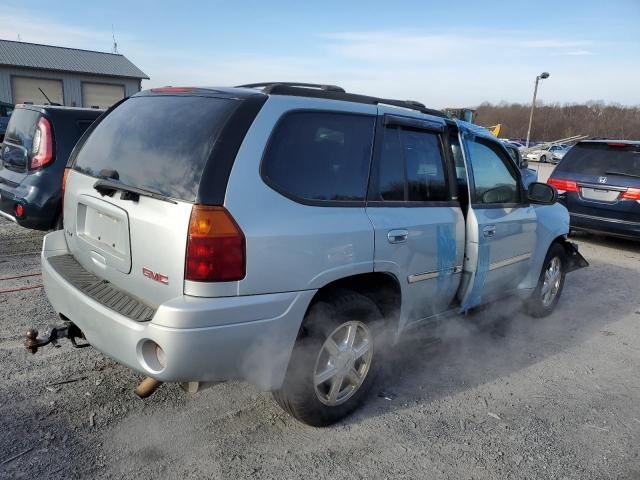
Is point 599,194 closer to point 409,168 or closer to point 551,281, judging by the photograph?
point 551,281

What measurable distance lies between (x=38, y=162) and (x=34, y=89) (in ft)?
105

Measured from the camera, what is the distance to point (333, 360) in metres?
2.80

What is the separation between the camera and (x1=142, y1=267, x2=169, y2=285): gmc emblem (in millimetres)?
2318

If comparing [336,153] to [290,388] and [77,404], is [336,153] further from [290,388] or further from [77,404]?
[77,404]

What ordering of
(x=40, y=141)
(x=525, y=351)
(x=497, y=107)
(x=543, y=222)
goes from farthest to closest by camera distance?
(x=497, y=107) < (x=40, y=141) < (x=543, y=222) < (x=525, y=351)

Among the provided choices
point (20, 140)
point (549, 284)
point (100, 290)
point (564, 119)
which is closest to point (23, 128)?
point (20, 140)

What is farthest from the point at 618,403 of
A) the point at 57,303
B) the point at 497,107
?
the point at 497,107

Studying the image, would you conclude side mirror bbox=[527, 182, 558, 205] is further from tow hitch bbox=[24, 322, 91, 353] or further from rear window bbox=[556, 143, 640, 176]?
rear window bbox=[556, 143, 640, 176]

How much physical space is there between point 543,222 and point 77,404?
3849mm

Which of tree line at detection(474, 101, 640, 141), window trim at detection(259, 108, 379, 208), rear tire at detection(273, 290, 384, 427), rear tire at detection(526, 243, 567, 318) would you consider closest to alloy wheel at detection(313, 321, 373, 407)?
rear tire at detection(273, 290, 384, 427)

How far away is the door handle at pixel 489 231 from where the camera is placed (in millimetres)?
3581

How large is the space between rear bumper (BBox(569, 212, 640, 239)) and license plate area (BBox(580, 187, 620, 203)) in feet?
0.90

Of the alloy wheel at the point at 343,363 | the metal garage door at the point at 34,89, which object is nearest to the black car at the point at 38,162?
the alloy wheel at the point at 343,363

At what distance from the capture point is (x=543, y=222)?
448 cm
